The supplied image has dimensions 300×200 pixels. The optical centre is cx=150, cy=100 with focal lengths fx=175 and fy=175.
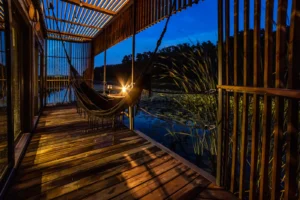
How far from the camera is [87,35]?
18.5 ft

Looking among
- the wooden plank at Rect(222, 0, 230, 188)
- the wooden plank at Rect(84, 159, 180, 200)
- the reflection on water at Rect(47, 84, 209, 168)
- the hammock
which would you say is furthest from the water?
the wooden plank at Rect(222, 0, 230, 188)

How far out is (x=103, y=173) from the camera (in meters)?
1.68

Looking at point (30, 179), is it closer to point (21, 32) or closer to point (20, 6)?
point (20, 6)

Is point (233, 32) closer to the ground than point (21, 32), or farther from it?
closer to the ground

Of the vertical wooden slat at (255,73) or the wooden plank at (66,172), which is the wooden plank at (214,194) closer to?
the vertical wooden slat at (255,73)

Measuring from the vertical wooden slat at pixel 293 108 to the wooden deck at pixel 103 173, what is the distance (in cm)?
52

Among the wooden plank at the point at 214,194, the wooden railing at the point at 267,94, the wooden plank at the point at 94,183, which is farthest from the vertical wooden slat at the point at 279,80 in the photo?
the wooden plank at the point at 94,183

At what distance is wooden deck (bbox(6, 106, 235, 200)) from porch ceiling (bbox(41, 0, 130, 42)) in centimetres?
237

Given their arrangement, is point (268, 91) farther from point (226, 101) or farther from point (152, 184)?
point (152, 184)

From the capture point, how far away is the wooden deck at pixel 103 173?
139 centimetres

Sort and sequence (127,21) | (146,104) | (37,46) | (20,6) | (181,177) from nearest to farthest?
(181,177), (20,6), (127,21), (37,46), (146,104)

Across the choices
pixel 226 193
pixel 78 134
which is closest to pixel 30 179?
pixel 78 134

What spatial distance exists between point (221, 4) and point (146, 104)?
704 cm

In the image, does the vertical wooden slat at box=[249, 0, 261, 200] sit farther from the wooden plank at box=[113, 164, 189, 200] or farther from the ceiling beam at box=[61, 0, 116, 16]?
the ceiling beam at box=[61, 0, 116, 16]
